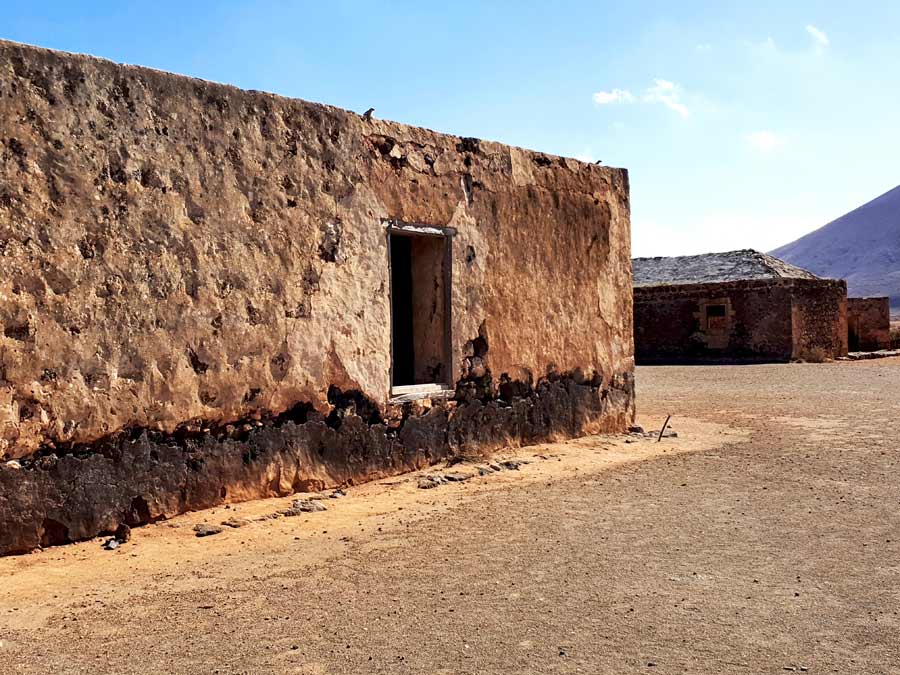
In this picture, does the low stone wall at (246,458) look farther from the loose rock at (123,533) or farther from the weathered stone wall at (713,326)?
the weathered stone wall at (713,326)

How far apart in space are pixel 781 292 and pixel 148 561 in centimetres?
1759

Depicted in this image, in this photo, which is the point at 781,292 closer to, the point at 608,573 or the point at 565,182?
the point at 565,182

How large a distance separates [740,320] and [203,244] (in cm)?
1677

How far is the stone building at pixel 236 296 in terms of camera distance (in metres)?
4.18

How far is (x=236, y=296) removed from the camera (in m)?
4.99

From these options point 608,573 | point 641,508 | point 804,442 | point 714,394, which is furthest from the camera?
point 714,394

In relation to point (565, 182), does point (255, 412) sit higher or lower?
lower

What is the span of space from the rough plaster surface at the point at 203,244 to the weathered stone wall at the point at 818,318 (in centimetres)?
1429

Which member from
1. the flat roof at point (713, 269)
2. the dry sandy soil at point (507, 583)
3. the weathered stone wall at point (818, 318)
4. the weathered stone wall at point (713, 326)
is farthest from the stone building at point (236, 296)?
the flat roof at point (713, 269)

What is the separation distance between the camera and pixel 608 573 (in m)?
3.67

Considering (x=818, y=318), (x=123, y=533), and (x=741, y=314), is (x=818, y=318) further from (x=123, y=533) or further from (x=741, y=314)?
(x=123, y=533)

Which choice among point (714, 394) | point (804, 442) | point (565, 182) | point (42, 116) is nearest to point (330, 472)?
point (42, 116)

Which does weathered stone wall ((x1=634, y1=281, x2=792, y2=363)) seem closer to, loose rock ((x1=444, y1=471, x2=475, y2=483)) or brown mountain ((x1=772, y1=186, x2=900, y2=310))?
loose rock ((x1=444, y1=471, x2=475, y2=483))

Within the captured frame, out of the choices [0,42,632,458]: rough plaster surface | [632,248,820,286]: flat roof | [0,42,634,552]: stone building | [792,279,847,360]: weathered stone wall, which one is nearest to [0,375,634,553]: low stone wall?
[0,42,634,552]: stone building
